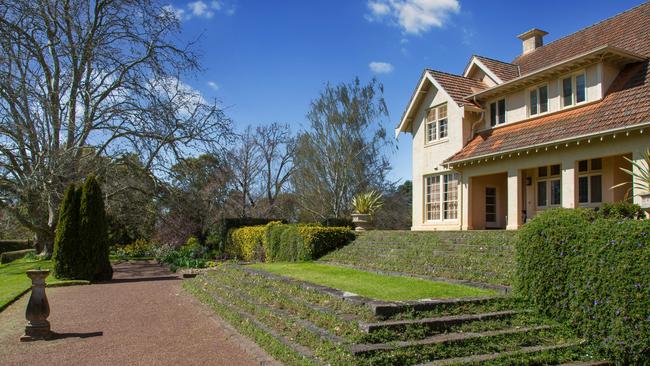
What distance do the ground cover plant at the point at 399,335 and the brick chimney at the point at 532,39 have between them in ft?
58.3

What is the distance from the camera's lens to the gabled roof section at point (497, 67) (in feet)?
64.5

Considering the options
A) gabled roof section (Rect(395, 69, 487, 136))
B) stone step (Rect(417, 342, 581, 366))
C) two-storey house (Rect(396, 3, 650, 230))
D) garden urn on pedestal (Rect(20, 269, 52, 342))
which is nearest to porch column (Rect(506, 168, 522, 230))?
two-storey house (Rect(396, 3, 650, 230))

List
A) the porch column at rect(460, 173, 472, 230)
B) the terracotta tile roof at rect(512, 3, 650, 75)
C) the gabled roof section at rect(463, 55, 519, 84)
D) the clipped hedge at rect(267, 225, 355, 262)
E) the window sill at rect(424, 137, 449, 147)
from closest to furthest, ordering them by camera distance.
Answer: the terracotta tile roof at rect(512, 3, 650, 75), the clipped hedge at rect(267, 225, 355, 262), the porch column at rect(460, 173, 472, 230), the gabled roof section at rect(463, 55, 519, 84), the window sill at rect(424, 137, 449, 147)

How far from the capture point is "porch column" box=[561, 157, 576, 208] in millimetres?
14617

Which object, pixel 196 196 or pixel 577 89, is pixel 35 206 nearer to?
pixel 196 196

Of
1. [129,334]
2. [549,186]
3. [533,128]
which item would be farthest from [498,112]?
[129,334]

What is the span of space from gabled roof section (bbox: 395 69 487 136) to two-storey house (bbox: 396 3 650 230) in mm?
52

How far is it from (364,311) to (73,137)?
2091 cm

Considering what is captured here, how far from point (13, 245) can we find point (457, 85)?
3744 centimetres

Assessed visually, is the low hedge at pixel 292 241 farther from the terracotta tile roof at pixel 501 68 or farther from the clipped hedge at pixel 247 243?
the terracotta tile roof at pixel 501 68

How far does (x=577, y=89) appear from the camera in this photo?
15820mm

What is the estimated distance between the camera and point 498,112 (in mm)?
19016

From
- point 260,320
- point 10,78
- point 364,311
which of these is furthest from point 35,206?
point 364,311

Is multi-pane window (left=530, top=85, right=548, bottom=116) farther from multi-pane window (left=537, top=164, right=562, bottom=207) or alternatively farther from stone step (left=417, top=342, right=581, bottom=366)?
stone step (left=417, top=342, right=581, bottom=366)
